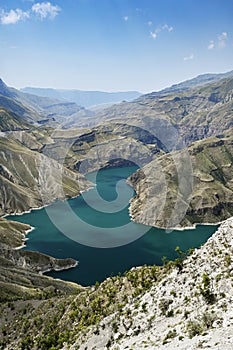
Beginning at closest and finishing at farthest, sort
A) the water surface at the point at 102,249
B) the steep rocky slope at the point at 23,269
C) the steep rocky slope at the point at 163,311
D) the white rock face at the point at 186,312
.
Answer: the white rock face at the point at 186,312 < the steep rocky slope at the point at 163,311 < the steep rocky slope at the point at 23,269 < the water surface at the point at 102,249

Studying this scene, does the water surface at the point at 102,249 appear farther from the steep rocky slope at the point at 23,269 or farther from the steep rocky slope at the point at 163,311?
the steep rocky slope at the point at 163,311

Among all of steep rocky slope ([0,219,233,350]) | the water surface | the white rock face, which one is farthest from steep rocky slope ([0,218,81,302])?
the white rock face

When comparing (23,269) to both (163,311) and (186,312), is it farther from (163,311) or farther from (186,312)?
(186,312)

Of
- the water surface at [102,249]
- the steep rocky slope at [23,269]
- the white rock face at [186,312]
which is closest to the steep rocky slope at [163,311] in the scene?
the white rock face at [186,312]

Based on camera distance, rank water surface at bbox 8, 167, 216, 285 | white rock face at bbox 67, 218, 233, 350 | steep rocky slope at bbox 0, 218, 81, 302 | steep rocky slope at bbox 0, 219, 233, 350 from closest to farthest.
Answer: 1. white rock face at bbox 67, 218, 233, 350
2. steep rocky slope at bbox 0, 219, 233, 350
3. steep rocky slope at bbox 0, 218, 81, 302
4. water surface at bbox 8, 167, 216, 285

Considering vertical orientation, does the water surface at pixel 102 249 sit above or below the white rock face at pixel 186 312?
below

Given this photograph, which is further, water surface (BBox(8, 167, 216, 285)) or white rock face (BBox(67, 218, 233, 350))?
water surface (BBox(8, 167, 216, 285))

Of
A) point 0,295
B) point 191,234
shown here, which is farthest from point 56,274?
point 191,234

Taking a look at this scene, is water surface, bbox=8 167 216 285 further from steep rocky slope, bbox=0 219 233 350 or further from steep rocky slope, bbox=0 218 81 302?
steep rocky slope, bbox=0 219 233 350

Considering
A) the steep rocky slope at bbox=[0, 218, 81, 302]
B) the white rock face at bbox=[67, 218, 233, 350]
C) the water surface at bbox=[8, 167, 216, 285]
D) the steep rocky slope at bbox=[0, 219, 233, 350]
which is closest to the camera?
the white rock face at bbox=[67, 218, 233, 350]
